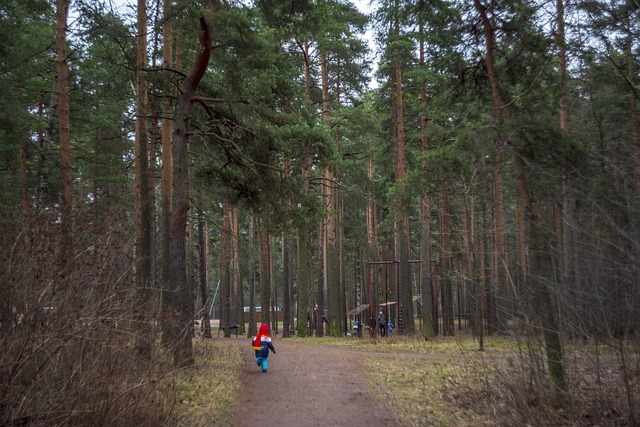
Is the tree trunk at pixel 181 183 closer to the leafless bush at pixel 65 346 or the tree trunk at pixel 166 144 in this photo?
the tree trunk at pixel 166 144

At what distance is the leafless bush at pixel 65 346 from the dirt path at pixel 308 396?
2.07 m

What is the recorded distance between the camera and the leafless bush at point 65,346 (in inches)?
181

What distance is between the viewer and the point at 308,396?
945 centimetres

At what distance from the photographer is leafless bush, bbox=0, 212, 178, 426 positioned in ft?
15.1

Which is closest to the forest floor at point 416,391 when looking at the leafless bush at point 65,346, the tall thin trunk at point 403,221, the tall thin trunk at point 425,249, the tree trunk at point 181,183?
the leafless bush at point 65,346

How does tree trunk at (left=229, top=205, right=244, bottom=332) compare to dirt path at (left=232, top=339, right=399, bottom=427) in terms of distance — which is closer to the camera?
dirt path at (left=232, top=339, right=399, bottom=427)

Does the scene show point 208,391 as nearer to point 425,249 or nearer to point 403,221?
point 425,249

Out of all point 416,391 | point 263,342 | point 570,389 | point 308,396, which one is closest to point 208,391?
point 308,396

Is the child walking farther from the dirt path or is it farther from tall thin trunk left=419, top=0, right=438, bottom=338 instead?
tall thin trunk left=419, top=0, right=438, bottom=338

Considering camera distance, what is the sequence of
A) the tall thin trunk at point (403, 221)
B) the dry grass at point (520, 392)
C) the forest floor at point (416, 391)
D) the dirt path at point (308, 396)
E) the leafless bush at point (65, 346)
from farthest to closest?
the tall thin trunk at point (403, 221) → the dirt path at point (308, 396) → the forest floor at point (416, 391) → the dry grass at point (520, 392) → the leafless bush at point (65, 346)

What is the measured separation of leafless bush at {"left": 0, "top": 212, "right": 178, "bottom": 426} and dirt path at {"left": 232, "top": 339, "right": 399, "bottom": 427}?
2068mm

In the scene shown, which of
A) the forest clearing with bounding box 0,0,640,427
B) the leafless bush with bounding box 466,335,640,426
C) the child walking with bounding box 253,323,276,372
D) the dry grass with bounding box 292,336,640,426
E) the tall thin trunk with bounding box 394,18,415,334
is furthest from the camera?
the tall thin trunk with bounding box 394,18,415,334

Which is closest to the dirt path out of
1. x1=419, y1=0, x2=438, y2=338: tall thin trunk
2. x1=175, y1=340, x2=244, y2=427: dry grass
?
x1=175, y1=340, x2=244, y2=427: dry grass

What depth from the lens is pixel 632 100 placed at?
55.0 feet
